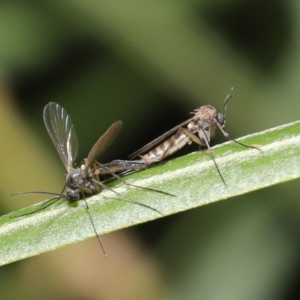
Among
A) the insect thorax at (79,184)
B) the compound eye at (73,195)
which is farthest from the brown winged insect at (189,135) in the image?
the compound eye at (73,195)

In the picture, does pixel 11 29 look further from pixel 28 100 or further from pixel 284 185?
pixel 284 185

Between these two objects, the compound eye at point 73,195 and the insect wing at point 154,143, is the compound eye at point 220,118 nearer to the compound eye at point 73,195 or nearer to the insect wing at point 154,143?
the insect wing at point 154,143

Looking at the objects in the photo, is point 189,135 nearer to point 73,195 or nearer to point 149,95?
point 149,95

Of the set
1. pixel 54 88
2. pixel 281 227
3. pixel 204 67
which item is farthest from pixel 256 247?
pixel 54 88

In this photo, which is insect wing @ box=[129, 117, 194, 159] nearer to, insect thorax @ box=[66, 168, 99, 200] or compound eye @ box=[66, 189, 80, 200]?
insect thorax @ box=[66, 168, 99, 200]

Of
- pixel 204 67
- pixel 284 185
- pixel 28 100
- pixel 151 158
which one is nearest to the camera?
pixel 151 158

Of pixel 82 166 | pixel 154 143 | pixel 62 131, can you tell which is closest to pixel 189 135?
pixel 154 143
